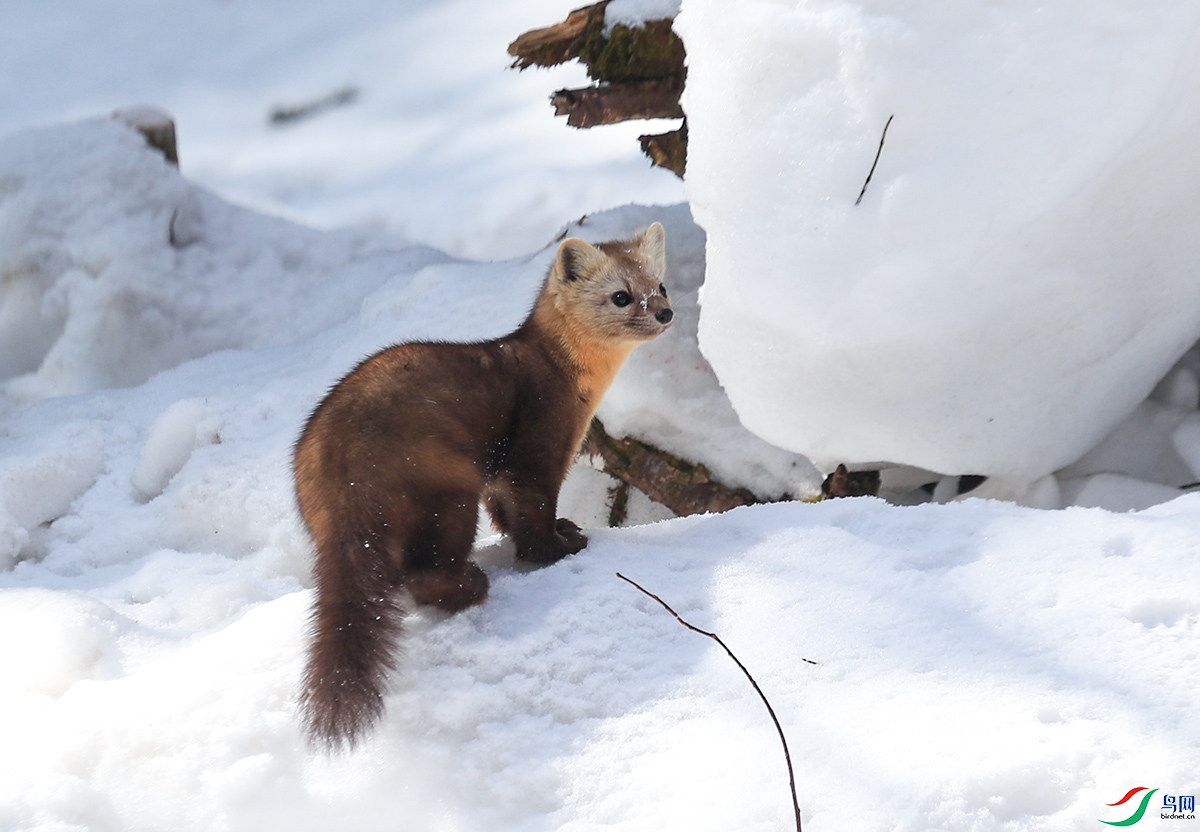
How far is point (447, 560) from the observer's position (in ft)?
6.54

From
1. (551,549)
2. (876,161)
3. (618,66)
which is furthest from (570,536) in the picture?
(618,66)

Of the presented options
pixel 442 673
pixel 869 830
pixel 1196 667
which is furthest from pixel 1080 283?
pixel 442 673

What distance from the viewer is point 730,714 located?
62.1 inches

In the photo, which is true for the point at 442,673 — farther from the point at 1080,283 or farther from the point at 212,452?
the point at 212,452

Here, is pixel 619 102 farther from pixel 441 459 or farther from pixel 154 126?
pixel 154 126

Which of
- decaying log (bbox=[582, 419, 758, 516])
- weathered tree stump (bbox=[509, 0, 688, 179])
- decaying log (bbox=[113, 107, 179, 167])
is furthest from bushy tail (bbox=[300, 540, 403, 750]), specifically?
decaying log (bbox=[113, 107, 179, 167])

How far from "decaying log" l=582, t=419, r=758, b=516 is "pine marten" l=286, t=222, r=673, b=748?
0.71 metres

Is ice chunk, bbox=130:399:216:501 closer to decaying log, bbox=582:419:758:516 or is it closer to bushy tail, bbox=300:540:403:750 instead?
decaying log, bbox=582:419:758:516

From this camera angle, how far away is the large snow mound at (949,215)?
2080 millimetres

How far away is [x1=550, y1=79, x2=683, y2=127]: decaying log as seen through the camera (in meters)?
3.58

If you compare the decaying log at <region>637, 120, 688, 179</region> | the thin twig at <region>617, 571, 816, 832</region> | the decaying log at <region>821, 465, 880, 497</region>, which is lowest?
the decaying log at <region>821, 465, 880, 497</region>

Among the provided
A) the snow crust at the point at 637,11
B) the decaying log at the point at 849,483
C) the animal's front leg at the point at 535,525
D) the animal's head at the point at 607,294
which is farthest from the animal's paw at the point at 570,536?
the snow crust at the point at 637,11

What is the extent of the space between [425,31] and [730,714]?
7.38 metres

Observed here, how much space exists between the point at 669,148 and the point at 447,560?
2.23 m
